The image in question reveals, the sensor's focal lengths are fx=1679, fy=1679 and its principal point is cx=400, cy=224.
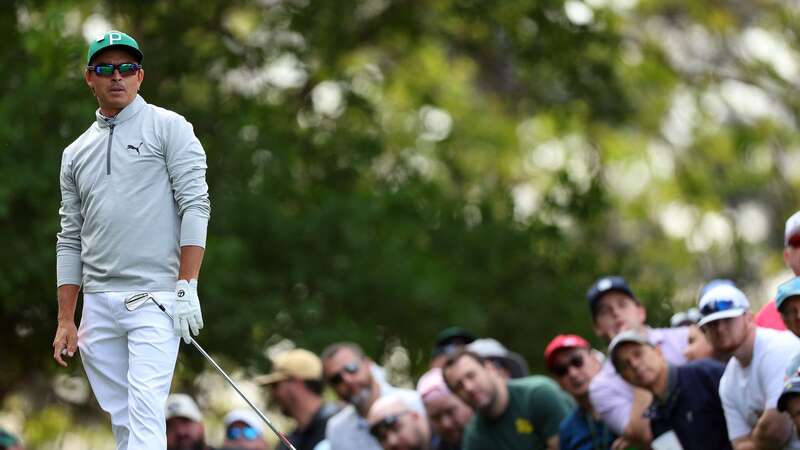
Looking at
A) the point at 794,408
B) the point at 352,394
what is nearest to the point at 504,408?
the point at 352,394

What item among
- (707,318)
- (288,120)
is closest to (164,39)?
(288,120)

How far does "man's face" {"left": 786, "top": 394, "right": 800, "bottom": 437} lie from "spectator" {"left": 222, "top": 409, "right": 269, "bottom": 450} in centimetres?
485

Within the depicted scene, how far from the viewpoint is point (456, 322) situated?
20016 mm

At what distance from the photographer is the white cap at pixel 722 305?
30.4 feet

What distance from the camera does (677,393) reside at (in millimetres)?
9703

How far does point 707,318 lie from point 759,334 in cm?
33

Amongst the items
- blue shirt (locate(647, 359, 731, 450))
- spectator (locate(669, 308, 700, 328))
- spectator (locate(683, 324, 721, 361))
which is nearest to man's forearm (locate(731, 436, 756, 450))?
blue shirt (locate(647, 359, 731, 450))

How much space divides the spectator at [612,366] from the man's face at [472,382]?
0.79 meters

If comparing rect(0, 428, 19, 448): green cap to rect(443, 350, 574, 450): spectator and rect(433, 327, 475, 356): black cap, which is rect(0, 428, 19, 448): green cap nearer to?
rect(433, 327, 475, 356): black cap

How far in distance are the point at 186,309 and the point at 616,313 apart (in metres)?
4.00

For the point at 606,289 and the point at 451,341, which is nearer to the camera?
the point at 606,289

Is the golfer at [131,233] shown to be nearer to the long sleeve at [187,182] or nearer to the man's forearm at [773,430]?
the long sleeve at [187,182]

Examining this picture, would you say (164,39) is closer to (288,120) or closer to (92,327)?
(288,120)

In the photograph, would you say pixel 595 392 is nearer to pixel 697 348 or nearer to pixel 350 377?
pixel 697 348
